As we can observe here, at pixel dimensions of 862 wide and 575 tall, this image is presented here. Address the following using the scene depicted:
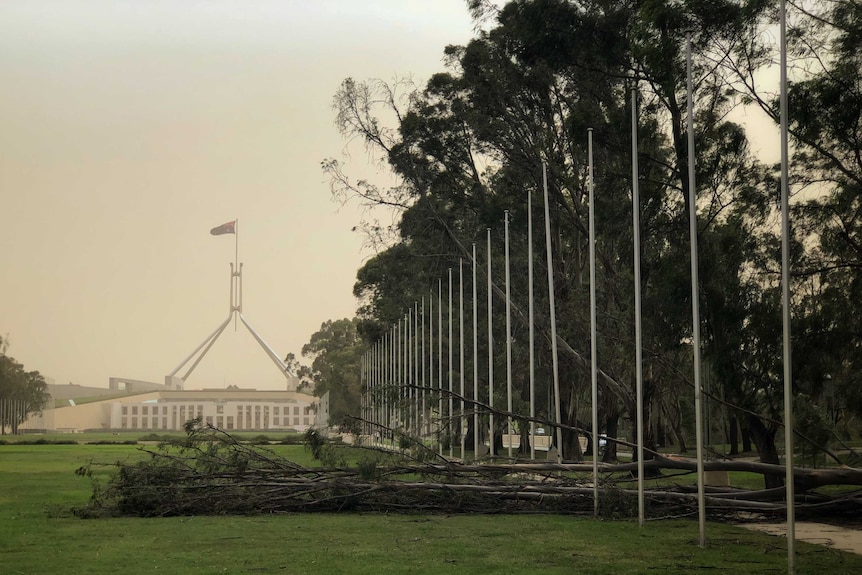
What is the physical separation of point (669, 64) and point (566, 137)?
977 centimetres

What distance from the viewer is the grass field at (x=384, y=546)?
39.1 ft

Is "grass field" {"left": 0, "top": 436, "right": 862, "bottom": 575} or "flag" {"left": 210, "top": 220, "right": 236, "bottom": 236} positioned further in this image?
"flag" {"left": 210, "top": 220, "right": 236, "bottom": 236}

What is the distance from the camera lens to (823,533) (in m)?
15.2

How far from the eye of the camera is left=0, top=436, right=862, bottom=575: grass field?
11.9 meters

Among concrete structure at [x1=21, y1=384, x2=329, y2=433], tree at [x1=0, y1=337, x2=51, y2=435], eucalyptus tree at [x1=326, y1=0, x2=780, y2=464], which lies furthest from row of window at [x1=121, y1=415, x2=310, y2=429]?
eucalyptus tree at [x1=326, y1=0, x2=780, y2=464]

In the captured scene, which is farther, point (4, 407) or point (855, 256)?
point (4, 407)

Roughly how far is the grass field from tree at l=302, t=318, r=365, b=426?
6424cm

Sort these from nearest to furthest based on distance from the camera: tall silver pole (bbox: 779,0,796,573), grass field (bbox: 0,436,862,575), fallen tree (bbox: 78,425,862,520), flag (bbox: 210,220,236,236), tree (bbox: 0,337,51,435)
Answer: tall silver pole (bbox: 779,0,796,573) < grass field (bbox: 0,436,862,575) < fallen tree (bbox: 78,425,862,520) < tree (bbox: 0,337,51,435) < flag (bbox: 210,220,236,236)

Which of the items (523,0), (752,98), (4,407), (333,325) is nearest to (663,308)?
(752,98)

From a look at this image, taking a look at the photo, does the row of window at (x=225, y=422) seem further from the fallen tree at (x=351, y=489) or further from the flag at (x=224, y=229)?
the fallen tree at (x=351, y=489)

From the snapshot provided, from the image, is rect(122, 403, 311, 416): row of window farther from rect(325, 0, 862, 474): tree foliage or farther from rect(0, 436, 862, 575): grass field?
rect(0, 436, 862, 575): grass field

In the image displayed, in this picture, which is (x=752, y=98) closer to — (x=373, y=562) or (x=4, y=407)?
(x=373, y=562)

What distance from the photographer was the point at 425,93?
118ft

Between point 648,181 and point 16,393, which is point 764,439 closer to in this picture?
point 648,181
